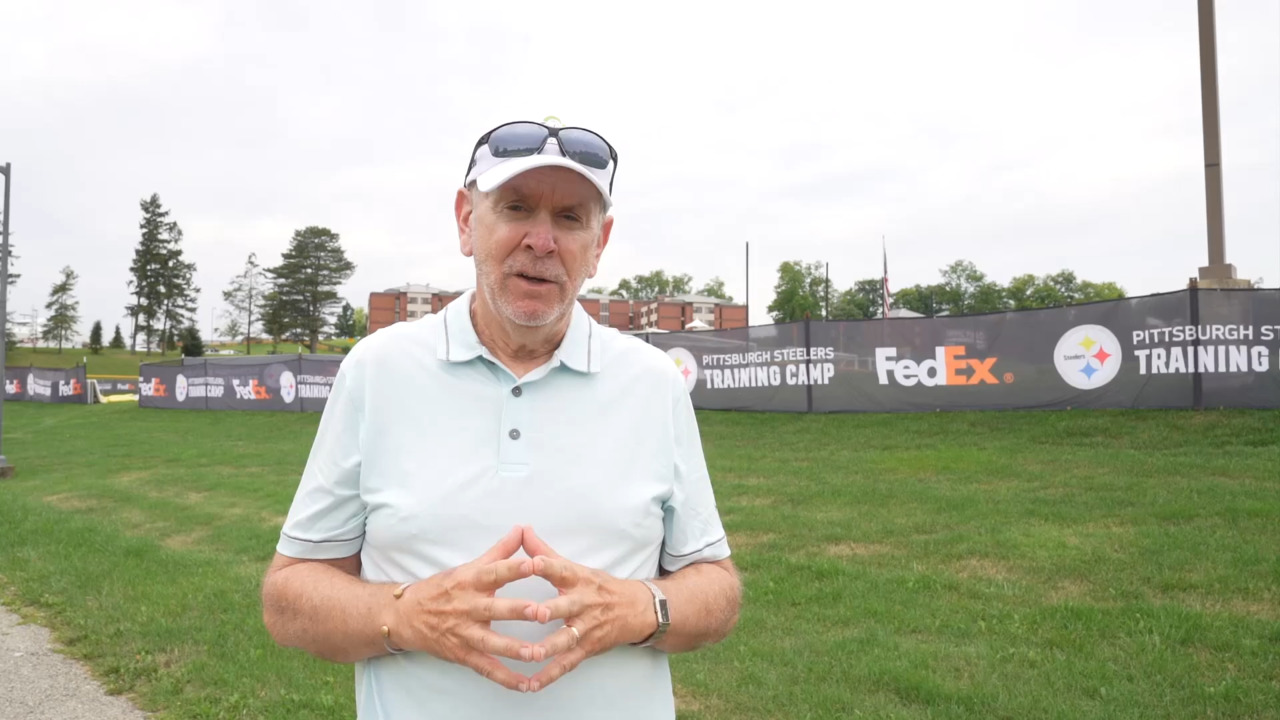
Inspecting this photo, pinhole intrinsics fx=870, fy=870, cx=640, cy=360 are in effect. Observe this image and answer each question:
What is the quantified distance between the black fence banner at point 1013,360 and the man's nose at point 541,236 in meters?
13.3

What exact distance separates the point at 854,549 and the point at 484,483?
21.4 ft

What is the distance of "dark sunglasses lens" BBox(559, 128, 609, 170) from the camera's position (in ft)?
6.74

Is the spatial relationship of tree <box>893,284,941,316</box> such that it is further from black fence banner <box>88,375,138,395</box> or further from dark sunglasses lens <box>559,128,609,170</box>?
dark sunglasses lens <box>559,128,609,170</box>

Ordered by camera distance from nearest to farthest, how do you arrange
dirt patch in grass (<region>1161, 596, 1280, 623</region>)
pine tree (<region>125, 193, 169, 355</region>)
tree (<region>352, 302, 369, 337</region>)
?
dirt patch in grass (<region>1161, 596, 1280, 623</region>), pine tree (<region>125, 193, 169, 355</region>), tree (<region>352, 302, 369, 337</region>)

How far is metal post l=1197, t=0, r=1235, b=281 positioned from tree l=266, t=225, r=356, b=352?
100 meters

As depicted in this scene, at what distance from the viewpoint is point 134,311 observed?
102 m

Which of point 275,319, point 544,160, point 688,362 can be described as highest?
point 275,319

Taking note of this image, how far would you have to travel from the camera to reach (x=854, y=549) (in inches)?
307

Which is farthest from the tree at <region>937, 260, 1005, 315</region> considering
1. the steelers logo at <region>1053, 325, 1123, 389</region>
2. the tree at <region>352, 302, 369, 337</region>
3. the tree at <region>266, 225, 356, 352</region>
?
the steelers logo at <region>1053, 325, 1123, 389</region>

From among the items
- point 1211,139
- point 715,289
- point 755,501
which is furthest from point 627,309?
point 755,501

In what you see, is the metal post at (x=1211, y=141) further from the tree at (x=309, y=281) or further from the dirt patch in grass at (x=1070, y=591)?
the tree at (x=309, y=281)

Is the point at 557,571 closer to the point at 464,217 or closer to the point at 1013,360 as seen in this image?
the point at 464,217

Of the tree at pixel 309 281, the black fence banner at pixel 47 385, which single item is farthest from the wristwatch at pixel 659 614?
the tree at pixel 309 281

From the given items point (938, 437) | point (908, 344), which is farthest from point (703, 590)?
point (908, 344)
